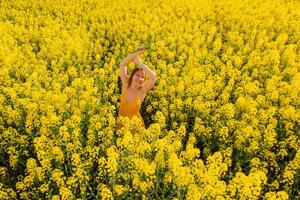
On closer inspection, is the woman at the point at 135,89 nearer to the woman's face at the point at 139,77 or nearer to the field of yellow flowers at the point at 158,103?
the woman's face at the point at 139,77

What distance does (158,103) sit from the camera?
6953 mm

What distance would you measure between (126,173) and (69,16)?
8389 millimetres

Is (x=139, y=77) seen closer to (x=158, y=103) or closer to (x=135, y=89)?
(x=135, y=89)

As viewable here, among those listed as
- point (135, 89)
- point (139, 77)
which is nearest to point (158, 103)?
point (135, 89)

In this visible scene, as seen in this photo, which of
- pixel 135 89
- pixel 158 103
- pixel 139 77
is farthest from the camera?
pixel 158 103

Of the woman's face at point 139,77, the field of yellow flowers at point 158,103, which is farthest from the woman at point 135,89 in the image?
the field of yellow flowers at point 158,103

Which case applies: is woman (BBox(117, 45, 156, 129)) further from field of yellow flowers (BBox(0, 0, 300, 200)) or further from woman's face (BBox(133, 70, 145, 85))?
field of yellow flowers (BBox(0, 0, 300, 200))

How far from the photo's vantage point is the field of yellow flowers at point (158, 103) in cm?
480

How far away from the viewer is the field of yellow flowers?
15.8 feet

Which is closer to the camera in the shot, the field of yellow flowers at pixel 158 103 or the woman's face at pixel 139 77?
the field of yellow flowers at pixel 158 103

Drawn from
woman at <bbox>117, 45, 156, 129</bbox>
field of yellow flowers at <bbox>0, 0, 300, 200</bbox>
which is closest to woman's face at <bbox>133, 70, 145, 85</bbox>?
woman at <bbox>117, 45, 156, 129</bbox>

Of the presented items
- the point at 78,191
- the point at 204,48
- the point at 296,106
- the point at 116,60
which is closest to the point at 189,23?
the point at 204,48

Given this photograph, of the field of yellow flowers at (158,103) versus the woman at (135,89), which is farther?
the woman at (135,89)

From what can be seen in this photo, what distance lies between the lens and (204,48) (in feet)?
29.8
